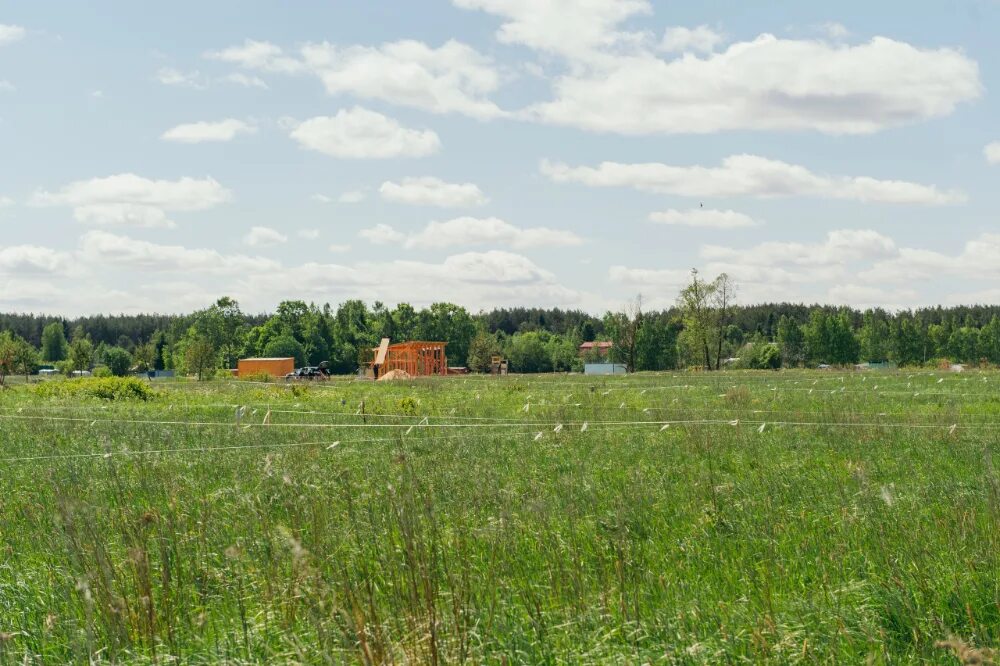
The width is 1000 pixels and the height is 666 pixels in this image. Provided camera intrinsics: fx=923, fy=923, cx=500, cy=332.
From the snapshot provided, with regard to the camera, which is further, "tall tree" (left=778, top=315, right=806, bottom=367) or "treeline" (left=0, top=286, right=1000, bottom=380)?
"tall tree" (left=778, top=315, right=806, bottom=367)

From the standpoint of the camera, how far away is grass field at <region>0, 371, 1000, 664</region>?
4.90 meters

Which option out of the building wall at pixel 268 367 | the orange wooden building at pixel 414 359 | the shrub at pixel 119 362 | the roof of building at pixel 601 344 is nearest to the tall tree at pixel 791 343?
the roof of building at pixel 601 344

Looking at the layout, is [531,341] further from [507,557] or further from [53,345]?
[507,557]

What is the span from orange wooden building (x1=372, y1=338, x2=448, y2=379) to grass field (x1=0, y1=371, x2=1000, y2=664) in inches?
1963

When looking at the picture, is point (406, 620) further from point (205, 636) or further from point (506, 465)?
point (506, 465)

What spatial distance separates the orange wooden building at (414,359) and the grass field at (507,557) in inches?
1963

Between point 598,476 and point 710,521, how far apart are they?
3.18 meters

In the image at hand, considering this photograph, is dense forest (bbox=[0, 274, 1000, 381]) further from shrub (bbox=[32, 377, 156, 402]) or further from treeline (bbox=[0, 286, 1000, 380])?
shrub (bbox=[32, 377, 156, 402])

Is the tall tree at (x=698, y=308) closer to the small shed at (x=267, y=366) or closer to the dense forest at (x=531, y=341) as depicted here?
the dense forest at (x=531, y=341)

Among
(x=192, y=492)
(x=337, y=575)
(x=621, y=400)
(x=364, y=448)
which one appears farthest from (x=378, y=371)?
(x=337, y=575)

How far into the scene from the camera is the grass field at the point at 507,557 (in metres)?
4.90

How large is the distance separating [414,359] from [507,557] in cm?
5777

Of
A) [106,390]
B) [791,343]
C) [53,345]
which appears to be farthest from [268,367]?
[53,345]

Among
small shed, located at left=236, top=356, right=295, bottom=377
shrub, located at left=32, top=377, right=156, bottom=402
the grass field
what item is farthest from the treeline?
the grass field
